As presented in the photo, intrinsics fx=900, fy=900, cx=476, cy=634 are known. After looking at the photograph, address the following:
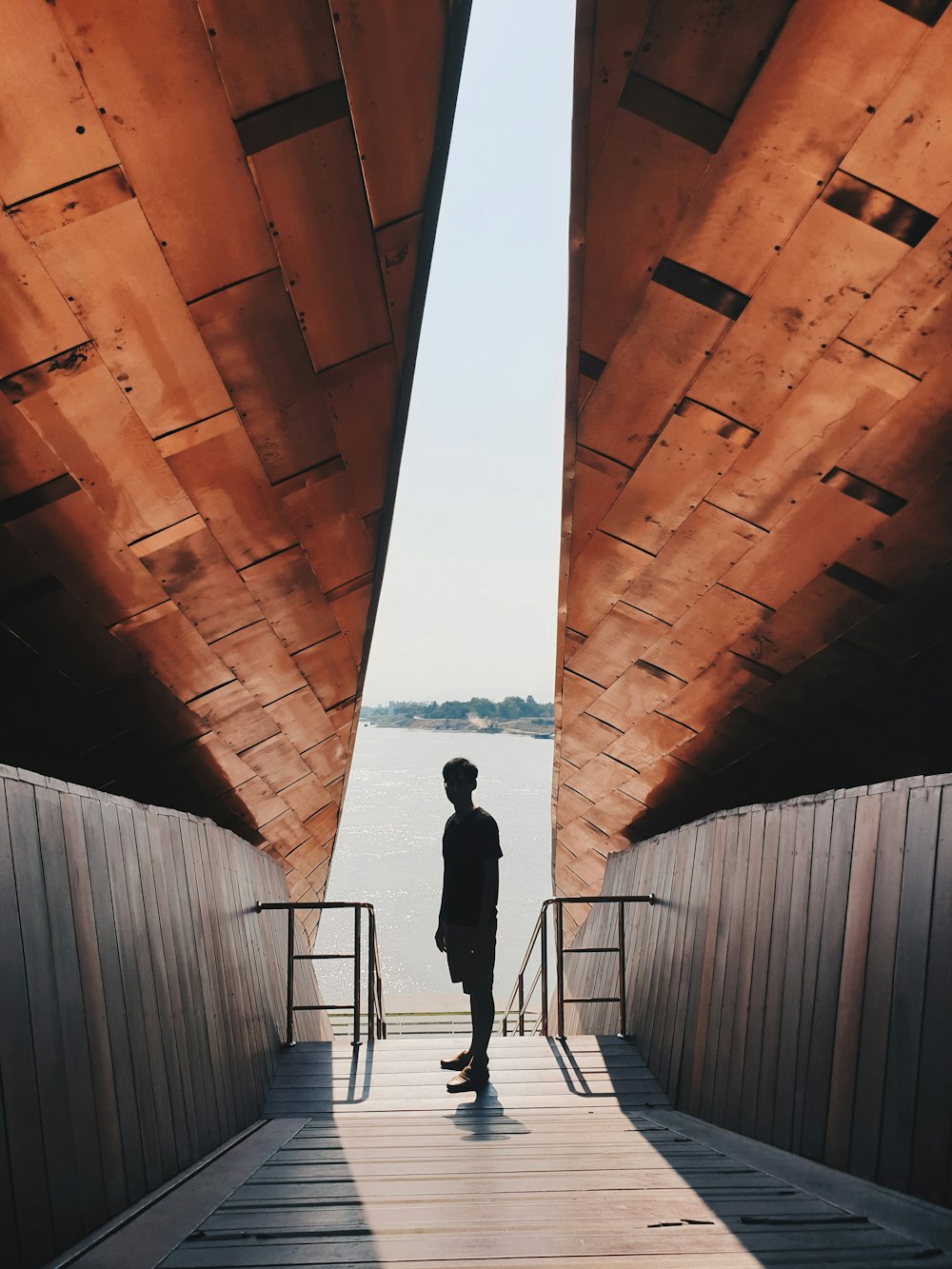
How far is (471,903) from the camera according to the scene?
16.5 ft

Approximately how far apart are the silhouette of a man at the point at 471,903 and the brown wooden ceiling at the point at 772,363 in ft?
6.24

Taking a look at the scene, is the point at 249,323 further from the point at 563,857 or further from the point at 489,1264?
the point at 563,857

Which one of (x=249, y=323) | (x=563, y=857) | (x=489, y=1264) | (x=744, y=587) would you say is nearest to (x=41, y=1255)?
(x=489, y=1264)

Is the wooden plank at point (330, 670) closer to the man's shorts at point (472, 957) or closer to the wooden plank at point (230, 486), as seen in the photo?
the wooden plank at point (230, 486)

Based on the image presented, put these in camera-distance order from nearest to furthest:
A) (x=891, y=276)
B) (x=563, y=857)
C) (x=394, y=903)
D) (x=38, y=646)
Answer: (x=891, y=276) → (x=38, y=646) → (x=563, y=857) → (x=394, y=903)

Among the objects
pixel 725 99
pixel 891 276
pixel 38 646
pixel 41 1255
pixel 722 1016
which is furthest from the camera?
pixel 38 646

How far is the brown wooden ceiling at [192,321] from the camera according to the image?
9.07 feet

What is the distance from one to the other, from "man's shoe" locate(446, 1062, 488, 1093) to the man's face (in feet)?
4.96

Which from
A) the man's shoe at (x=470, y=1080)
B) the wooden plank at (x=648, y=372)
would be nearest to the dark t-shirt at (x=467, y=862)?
the man's shoe at (x=470, y=1080)

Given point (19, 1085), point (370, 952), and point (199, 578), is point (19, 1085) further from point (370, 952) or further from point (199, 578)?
point (370, 952)

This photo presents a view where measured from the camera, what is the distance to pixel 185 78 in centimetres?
280

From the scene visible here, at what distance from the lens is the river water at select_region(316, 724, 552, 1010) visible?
121 ft

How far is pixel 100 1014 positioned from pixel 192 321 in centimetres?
253

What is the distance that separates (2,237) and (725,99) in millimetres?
2391
